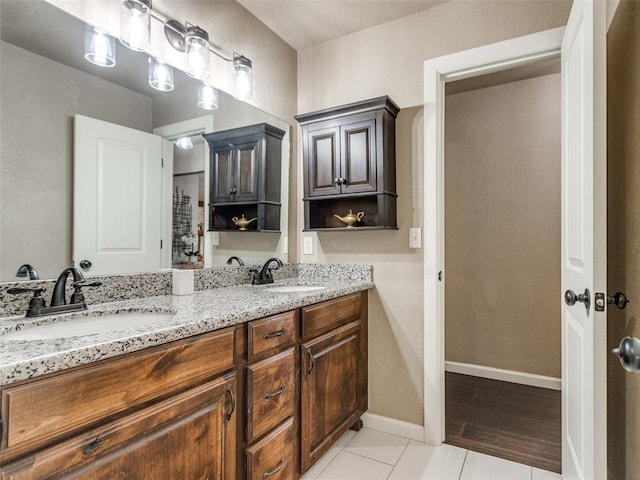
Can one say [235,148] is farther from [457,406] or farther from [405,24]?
[457,406]

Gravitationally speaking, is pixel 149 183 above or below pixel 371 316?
above

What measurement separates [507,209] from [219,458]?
2753 millimetres

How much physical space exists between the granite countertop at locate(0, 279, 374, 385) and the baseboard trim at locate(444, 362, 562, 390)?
5.93ft

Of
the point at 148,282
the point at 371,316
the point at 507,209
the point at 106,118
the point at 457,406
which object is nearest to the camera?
the point at 106,118

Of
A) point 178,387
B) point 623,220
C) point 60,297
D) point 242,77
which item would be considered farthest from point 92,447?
point 242,77

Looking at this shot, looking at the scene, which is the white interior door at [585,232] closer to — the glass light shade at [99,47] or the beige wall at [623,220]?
the beige wall at [623,220]

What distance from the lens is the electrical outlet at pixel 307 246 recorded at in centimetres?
252

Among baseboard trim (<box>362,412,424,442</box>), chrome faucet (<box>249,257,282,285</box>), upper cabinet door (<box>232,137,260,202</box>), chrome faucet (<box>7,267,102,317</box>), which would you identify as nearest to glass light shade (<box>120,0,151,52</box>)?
upper cabinet door (<box>232,137,260,202</box>)

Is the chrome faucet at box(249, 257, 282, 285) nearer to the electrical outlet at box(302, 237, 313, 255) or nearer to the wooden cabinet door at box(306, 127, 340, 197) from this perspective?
the electrical outlet at box(302, 237, 313, 255)

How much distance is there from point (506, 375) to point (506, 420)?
28.4 inches

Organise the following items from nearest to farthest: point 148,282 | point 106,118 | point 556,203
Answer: point 106,118
point 148,282
point 556,203

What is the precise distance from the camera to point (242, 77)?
2.09 meters

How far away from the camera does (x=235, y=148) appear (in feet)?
7.07

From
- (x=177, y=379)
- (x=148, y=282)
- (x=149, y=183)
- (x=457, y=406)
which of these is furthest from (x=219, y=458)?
(x=457, y=406)
